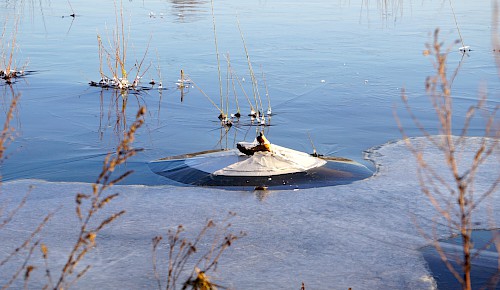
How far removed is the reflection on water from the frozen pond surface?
0.59 metres

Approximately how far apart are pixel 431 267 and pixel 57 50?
875 cm

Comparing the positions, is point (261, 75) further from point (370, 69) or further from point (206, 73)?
point (370, 69)

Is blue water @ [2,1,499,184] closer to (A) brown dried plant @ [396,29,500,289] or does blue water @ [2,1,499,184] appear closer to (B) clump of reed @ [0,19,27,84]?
(B) clump of reed @ [0,19,27,84]

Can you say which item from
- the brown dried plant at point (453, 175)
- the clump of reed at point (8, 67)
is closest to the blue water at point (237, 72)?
the clump of reed at point (8, 67)

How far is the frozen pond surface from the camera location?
13.1 feet

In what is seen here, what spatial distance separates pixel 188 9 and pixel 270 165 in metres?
12.4

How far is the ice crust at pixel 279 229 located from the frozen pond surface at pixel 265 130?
0.04ft

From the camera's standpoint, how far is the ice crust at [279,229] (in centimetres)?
372

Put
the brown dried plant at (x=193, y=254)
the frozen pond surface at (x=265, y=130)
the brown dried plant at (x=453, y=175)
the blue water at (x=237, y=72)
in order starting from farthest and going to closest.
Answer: the blue water at (x=237, y=72)
the frozen pond surface at (x=265, y=130)
the brown dried plant at (x=193, y=254)
the brown dried plant at (x=453, y=175)

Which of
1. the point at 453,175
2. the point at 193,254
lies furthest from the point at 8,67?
the point at 453,175

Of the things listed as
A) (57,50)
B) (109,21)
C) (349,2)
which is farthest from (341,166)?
(349,2)

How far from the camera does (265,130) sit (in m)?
7.04

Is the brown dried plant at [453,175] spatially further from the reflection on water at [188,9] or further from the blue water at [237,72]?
the reflection on water at [188,9]

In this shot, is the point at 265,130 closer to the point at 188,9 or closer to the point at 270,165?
the point at 270,165
